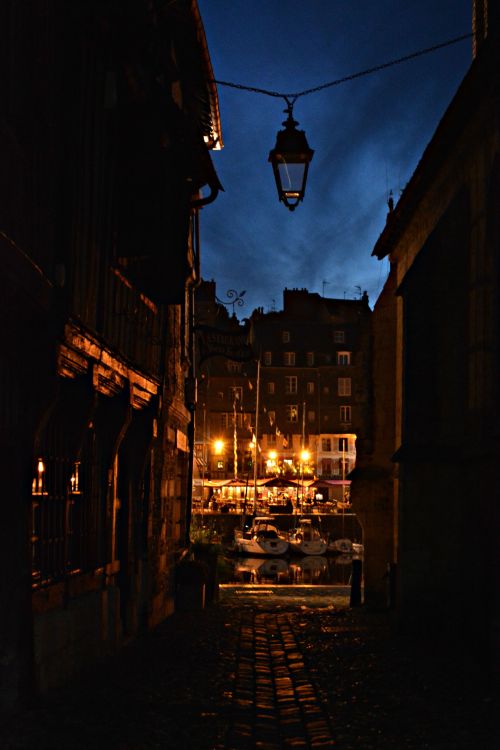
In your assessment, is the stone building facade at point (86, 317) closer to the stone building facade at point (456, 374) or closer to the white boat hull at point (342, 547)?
the stone building facade at point (456, 374)

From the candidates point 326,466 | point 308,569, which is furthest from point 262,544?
point 326,466

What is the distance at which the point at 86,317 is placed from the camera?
955cm

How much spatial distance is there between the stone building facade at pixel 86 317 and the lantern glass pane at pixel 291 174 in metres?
1.65

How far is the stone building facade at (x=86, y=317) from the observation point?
7.46 meters

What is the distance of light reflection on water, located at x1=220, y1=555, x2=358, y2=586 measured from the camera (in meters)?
43.2

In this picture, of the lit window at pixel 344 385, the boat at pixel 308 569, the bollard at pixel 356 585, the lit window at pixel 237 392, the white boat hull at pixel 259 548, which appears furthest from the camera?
the lit window at pixel 344 385

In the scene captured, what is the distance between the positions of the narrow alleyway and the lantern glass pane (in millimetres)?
5197

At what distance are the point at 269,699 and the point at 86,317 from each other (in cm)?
386

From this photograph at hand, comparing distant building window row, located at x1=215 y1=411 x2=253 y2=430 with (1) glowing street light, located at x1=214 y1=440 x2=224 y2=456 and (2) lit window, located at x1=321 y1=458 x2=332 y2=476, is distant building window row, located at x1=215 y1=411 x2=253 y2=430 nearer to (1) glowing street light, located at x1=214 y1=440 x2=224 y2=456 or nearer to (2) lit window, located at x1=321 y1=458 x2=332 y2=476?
(1) glowing street light, located at x1=214 y1=440 x2=224 y2=456

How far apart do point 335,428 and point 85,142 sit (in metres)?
76.8

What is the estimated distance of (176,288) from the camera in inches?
506

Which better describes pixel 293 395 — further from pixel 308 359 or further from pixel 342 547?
pixel 342 547

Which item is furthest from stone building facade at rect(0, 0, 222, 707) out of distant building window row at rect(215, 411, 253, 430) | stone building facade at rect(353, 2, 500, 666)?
distant building window row at rect(215, 411, 253, 430)

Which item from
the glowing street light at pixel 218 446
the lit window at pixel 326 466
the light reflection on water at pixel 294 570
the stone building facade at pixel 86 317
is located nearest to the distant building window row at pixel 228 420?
the glowing street light at pixel 218 446
